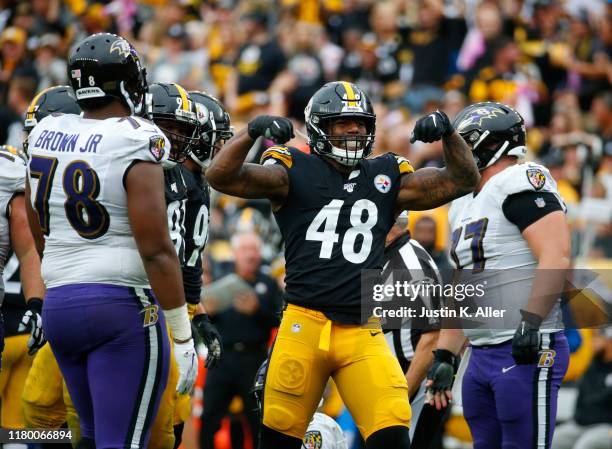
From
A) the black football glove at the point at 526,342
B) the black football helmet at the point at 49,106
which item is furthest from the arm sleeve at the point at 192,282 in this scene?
the black football glove at the point at 526,342

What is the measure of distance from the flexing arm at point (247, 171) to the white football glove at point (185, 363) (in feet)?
3.12

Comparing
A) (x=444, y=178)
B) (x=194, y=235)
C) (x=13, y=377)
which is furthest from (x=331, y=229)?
(x=13, y=377)

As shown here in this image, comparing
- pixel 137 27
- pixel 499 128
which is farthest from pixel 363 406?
pixel 137 27

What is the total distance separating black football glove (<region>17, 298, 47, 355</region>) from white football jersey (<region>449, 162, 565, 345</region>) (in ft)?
7.78

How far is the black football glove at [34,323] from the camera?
20.0 feet

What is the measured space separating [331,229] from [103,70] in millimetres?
1471

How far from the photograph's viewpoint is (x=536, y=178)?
596cm

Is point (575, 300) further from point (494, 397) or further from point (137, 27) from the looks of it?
point (137, 27)

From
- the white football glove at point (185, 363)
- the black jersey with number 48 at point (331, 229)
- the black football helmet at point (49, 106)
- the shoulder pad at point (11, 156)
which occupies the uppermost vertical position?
the black football helmet at point (49, 106)

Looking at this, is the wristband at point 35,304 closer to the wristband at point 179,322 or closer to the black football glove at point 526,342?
the wristband at point 179,322

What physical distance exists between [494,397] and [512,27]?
917 cm

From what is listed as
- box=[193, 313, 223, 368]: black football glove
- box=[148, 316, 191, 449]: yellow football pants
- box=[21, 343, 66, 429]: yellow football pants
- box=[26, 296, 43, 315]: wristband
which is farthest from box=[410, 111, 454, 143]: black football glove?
box=[21, 343, 66, 429]: yellow football pants

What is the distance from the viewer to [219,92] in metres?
15.3

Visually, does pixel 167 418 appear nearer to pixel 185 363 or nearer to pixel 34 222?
pixel 185 363
